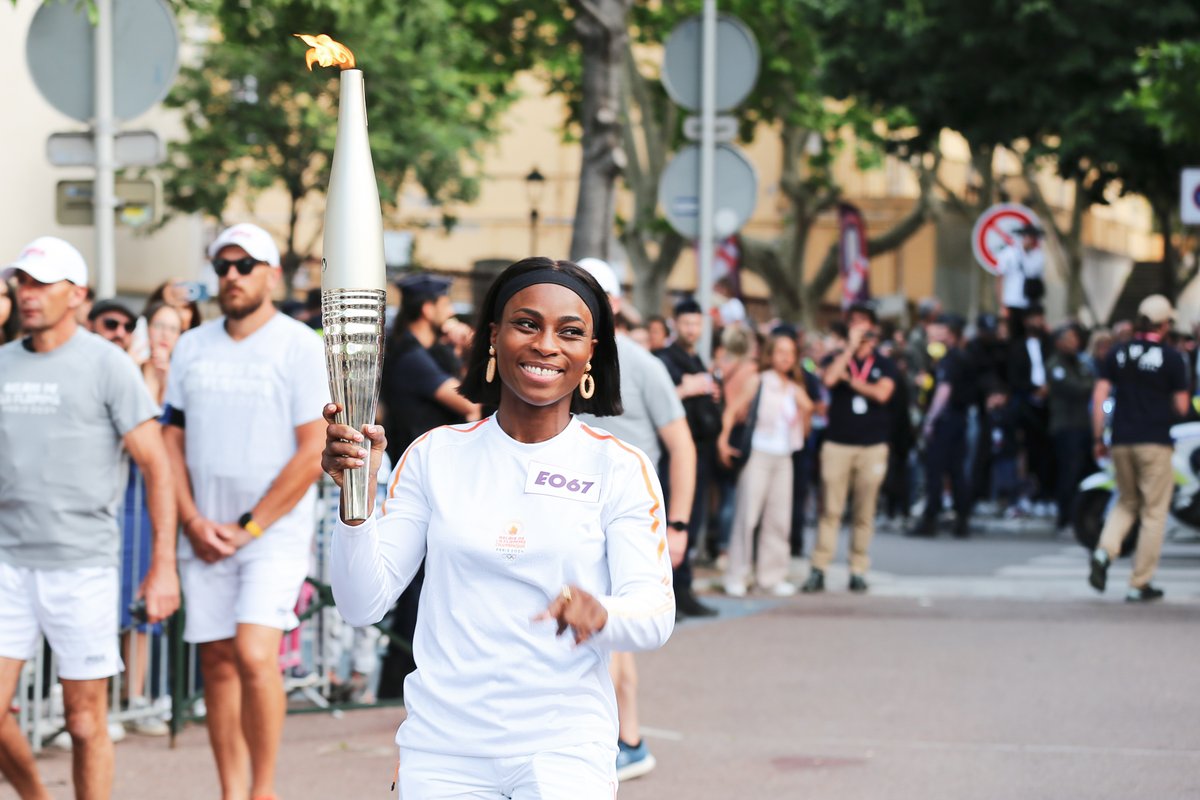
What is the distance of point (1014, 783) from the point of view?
748 centimetres

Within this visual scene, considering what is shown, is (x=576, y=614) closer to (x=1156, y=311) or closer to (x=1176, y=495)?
(x=1156, y=311)

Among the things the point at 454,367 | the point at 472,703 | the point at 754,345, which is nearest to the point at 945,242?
the point at 754,345

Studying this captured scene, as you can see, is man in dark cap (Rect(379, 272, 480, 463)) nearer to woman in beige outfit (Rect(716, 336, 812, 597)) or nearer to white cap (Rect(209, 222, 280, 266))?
white cap (Rect(209, 222, 280, 266))

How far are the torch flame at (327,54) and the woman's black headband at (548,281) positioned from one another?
0.56 metres

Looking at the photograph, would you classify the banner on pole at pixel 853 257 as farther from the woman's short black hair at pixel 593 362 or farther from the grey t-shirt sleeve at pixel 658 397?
the woman's short black hair at pixel 593 362

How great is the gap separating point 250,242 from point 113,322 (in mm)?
2643

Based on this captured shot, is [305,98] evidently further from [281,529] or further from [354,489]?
[354,489]

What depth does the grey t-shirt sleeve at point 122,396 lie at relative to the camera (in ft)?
20.7

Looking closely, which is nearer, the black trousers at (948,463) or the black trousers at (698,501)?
the black trousers at (698,501)

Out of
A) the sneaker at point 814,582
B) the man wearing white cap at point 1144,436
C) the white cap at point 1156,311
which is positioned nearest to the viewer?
the man wearing white cap at point 1144,436

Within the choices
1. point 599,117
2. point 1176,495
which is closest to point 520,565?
point 599,117

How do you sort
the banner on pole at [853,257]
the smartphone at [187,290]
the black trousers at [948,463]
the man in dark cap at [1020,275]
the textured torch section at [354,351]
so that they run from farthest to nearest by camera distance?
the banner on pole at [853,257] < the man in dark cap at [1020,275] < the black trousers at [948,463] < the smartphone at [187,290] < the textured torch section at [354,351]

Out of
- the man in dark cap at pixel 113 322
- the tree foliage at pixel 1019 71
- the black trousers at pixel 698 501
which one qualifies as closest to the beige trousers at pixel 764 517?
the black trousers at pixel 698 501

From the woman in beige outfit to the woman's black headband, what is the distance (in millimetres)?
9771
